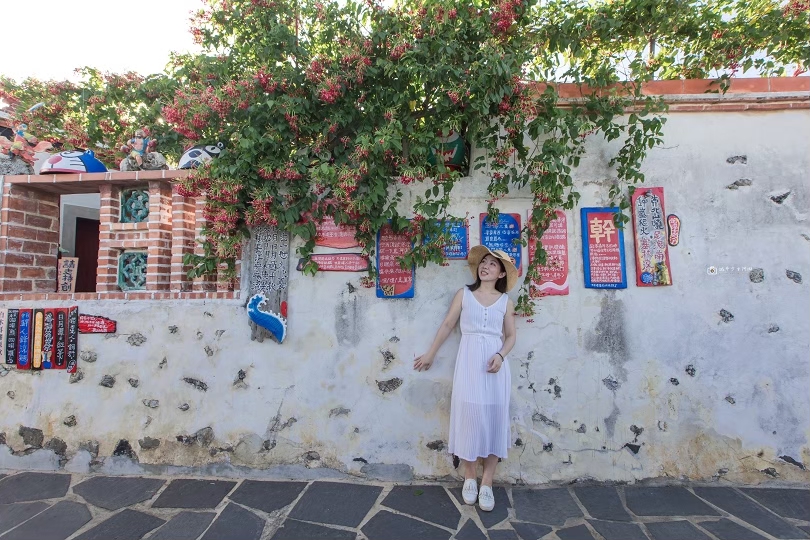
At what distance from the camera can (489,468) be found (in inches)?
122

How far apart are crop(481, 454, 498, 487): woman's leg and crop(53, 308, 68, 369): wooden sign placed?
357 centimetres

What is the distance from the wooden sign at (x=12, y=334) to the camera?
3.53 m

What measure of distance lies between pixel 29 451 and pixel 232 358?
1.91m

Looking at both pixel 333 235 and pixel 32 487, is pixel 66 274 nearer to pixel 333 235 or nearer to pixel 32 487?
pixel 32 487

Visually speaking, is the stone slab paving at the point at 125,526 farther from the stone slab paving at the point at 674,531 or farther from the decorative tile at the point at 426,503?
the stone slab paving at the point at 674,531

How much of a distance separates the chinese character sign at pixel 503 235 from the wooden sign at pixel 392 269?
25.3 inches

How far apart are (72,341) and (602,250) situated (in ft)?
14.8

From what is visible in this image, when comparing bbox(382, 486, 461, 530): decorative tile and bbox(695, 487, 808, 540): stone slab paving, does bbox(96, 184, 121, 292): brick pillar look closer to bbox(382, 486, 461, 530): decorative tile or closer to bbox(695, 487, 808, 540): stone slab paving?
bbox(382, 486, 461, 530): decorative tile

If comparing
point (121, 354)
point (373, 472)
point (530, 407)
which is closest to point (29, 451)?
point (121, 354)

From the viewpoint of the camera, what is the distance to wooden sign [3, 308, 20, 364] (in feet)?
11.6

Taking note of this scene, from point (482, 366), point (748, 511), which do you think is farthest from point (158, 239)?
point (748, 511)

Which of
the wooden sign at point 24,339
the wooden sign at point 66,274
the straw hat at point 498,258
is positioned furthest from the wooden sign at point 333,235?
the wooden sign at point 24,339

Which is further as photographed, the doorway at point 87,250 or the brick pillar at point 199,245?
the doorway at point 87,250

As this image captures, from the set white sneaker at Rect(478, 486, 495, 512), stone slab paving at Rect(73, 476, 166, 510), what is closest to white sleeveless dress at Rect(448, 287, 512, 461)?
white sneaker at Rect(478, 486, 495, 512)
